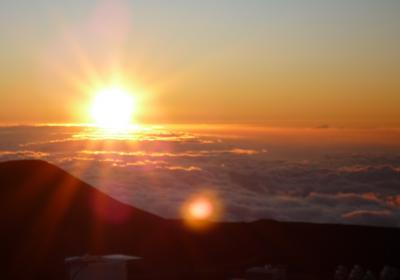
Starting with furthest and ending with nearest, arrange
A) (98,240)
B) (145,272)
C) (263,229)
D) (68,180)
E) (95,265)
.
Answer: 1. (263,229)
2. (68,180)
3. (98,240)
4. (145,272)
5. (95,265)

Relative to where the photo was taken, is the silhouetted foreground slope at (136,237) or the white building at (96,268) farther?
the silhouetted foreground slope at (136,237)

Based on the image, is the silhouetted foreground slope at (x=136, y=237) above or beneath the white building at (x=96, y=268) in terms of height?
above

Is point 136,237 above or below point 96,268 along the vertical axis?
above

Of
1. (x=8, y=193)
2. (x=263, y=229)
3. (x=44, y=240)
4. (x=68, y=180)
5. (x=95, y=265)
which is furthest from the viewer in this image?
(x=263, y=229)

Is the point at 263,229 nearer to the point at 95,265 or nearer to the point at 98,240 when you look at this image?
the point at 98,240

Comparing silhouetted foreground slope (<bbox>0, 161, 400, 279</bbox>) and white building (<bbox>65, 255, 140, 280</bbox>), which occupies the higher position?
silhouetted foreground slope (<bbox>0, 161, 400, 279</bbox>)

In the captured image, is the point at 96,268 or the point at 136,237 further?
the point at 136,237

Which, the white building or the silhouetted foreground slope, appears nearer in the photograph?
the white building

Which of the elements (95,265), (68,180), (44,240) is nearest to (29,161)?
(68,180)
